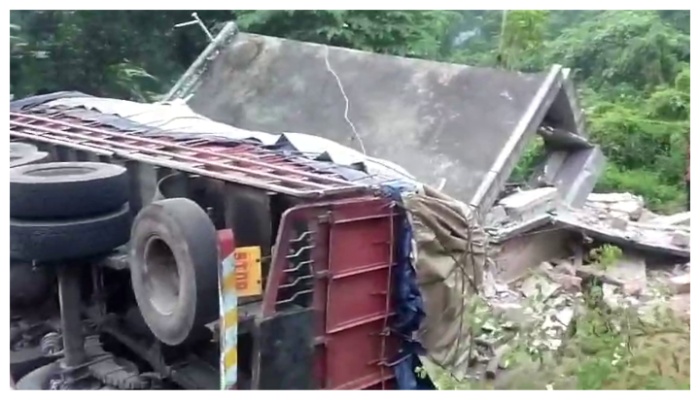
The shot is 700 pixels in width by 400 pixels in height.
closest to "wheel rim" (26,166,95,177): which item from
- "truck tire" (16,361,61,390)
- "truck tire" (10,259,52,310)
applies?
"truck tire" (10,259,52,310)

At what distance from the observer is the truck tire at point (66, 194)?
3559 mm

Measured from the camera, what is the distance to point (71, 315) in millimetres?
3801

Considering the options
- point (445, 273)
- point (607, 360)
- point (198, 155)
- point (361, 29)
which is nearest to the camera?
point (607, 360)

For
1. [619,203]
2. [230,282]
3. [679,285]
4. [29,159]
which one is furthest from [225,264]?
[619,203]

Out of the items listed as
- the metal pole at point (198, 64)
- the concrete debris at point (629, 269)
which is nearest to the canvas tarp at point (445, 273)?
the concrete debris at point (629, 269)

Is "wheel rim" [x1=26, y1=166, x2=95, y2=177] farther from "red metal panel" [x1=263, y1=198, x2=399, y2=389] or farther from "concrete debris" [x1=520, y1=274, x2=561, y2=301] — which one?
"concrete debris" [x1=520, y1=274, x2=561, y2=301]

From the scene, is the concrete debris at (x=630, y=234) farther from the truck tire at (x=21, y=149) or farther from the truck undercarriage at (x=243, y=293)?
the truck tire at (x=21, y=149)

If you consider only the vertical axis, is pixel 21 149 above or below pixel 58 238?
above

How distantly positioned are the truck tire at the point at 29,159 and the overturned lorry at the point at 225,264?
16mm

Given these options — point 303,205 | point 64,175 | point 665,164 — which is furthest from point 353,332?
point 665,164

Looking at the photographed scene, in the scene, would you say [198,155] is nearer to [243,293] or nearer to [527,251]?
[243,293]

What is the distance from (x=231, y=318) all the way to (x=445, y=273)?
1254 millimetres

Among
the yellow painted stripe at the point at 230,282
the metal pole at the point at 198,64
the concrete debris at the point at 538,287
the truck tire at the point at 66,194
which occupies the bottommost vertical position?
the concrete debris at the point at 538,287

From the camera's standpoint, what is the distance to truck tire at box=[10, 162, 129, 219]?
3.56m
